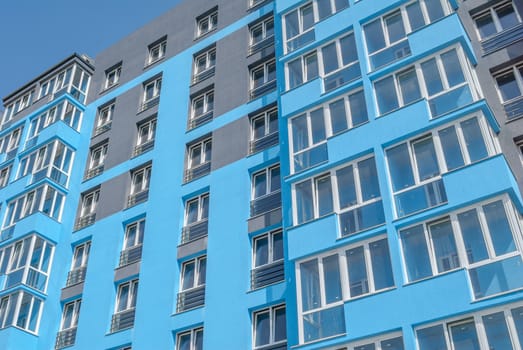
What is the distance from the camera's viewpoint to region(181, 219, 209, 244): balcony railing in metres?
23.3

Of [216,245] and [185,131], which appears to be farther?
[185,131]

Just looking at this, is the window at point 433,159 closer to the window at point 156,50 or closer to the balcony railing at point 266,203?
the balcony railing at point 266,203

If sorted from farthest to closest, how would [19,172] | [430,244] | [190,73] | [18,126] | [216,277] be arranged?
[18,126] → [19,172] → [190,73] → [216,277] → [430,244]

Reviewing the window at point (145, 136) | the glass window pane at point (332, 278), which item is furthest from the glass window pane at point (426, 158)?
the window at point (145, 136)

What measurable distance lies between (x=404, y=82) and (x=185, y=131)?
10.8m

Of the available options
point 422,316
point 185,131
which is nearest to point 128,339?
point 185,131

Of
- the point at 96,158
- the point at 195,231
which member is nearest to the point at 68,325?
the point at 195,231

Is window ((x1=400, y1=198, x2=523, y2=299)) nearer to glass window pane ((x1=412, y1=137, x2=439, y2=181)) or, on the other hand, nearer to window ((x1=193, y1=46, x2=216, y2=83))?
glass window pane ((x1=412, y1=137, x2=439, y2=181))

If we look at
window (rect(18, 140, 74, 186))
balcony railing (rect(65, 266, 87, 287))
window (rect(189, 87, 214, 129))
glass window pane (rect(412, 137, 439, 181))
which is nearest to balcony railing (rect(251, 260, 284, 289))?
glass window pane (rect(412, 137, 439, 181))

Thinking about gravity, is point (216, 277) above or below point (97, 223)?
below

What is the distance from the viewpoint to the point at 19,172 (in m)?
32.1

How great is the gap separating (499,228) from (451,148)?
2826mm

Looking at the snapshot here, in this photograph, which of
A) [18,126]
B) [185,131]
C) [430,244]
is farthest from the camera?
[18,126]

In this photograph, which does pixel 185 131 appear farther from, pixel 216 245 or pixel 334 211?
pixel 334 211
